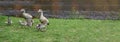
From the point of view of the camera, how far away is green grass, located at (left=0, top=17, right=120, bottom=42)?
8352mm

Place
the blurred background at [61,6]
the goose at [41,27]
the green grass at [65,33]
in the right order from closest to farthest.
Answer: the green grass at [65,33] → the goose at [41,27] → the blurred background at [61,6]

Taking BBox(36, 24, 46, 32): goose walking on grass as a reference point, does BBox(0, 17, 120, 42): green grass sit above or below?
below

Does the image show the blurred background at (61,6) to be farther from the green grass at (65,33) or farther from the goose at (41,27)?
the goose at (41,27)

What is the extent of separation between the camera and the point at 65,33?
352 inches

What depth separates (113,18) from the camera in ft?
38.9

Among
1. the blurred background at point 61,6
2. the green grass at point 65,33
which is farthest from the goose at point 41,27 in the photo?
the blurred background at point 61,6

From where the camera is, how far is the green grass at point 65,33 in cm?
835

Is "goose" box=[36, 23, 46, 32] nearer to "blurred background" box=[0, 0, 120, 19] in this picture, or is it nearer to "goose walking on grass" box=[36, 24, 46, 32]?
"goose walking on grass" box=[36, 24, 46, 32]

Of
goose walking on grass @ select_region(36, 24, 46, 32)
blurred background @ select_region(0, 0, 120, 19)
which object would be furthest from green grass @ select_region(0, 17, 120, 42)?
blurred background @ select_region(0, 0, 120, 19)

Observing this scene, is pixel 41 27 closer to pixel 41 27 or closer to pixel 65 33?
pixel 41 27

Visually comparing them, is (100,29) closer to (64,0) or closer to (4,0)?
(64,0)

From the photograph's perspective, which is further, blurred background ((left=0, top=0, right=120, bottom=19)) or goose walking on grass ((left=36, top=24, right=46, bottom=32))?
blurred background ((left=0, top=0, right=120, bottom=19))

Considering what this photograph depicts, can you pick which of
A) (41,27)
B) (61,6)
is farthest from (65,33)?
(61,6)

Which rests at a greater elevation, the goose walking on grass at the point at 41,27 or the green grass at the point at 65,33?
the goose walking on grass at the point at 41,27
